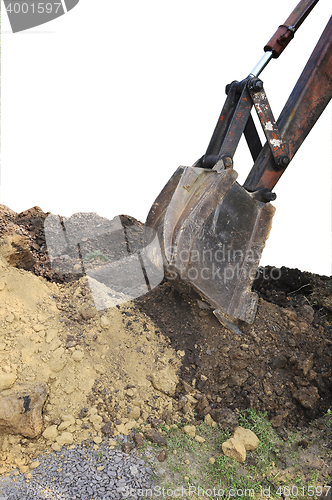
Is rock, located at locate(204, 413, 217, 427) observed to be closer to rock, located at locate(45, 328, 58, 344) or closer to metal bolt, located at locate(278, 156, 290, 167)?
rock, located at locate(45, 328, 58, 344)

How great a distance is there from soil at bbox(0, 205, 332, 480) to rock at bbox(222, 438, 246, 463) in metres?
0.37

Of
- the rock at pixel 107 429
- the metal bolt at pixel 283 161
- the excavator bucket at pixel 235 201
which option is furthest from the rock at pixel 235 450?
the metal bolt at pixel 283 161

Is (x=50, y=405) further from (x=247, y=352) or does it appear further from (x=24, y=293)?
(x=247, y=352)

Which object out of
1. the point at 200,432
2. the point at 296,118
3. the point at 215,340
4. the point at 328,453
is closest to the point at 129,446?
the point at 200,432

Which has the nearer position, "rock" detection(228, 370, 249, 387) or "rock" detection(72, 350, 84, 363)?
"rock" detection(72, 350, 84, 363)

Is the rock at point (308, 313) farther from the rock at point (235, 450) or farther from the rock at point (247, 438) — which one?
the rock at point (235, 450)

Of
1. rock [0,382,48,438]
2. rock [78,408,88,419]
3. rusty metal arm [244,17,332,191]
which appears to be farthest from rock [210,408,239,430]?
rusty metal arm [244,17,332,191]

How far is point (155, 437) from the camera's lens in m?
3.04

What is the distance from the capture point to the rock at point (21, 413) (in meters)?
2.88

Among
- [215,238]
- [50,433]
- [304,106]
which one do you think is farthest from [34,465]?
[304,106]

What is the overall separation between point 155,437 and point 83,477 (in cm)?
59

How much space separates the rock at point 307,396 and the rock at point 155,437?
1.42m

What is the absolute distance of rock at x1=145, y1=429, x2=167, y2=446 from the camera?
3037 millimetres

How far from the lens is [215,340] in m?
3.87
